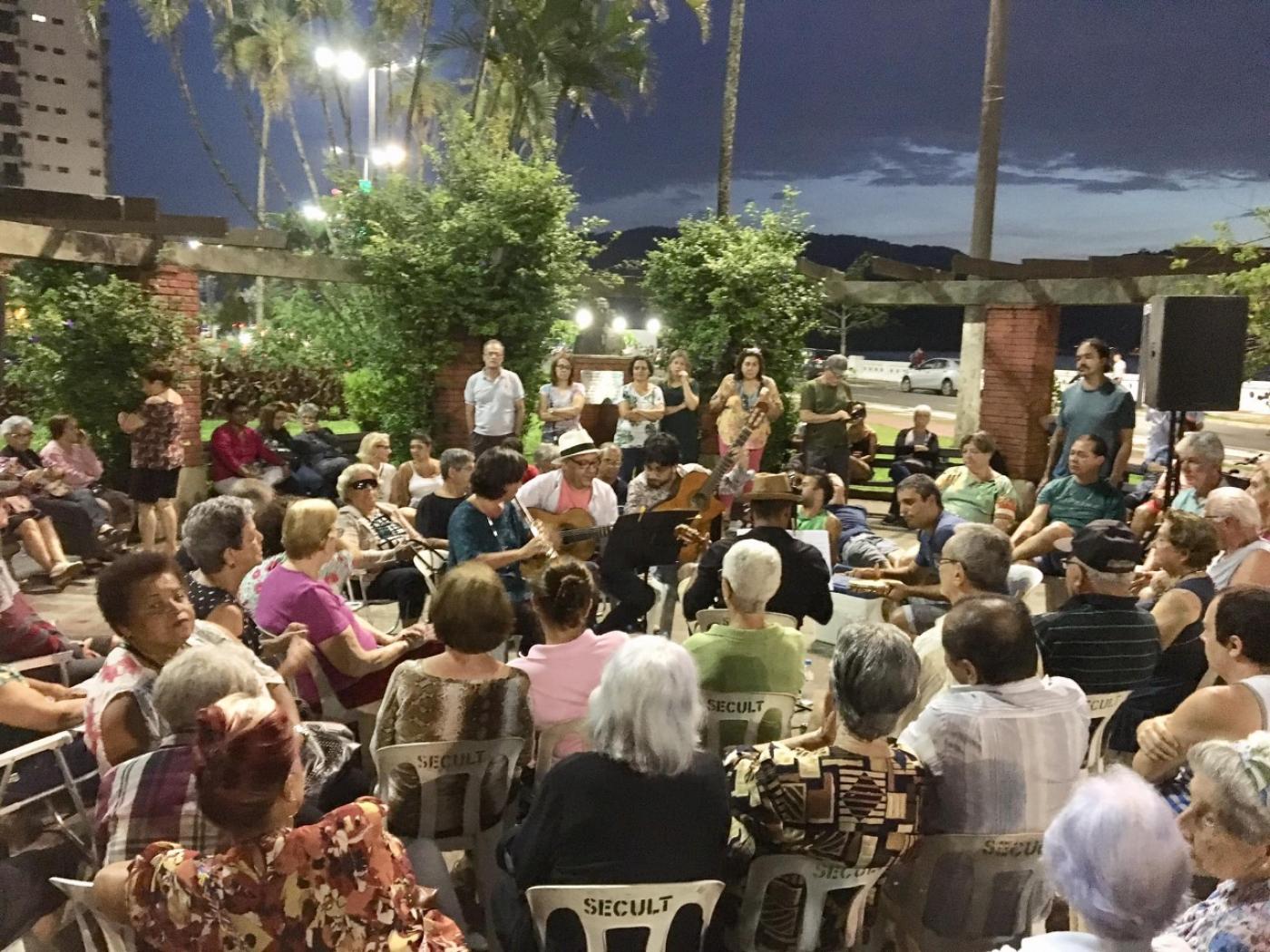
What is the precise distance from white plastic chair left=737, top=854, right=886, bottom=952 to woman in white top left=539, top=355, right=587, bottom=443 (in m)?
6.07

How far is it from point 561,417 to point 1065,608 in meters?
5.48

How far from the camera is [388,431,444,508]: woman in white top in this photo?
6.66 meters

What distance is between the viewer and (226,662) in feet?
7.34

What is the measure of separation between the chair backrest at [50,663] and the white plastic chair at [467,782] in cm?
168

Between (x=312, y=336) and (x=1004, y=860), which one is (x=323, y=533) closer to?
(x=1004, y=860)

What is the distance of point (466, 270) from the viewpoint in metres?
10.1

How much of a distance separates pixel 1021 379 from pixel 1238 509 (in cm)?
630

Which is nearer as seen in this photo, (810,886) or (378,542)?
(810,886)

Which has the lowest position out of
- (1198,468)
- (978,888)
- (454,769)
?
(978,888)

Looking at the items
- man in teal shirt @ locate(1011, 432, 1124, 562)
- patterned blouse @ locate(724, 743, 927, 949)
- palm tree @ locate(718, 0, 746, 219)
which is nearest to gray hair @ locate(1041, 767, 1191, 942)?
patterned blouse @ locate(724, 743, 927, 949)

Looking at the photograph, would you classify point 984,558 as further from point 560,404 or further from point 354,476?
point 560,404

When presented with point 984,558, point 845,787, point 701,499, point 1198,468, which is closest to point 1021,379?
point 1198,468

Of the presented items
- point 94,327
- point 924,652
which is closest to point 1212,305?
point 924,652

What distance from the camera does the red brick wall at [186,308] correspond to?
8602 millimetres
